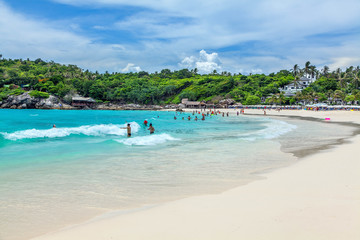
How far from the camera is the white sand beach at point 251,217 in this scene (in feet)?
14.3

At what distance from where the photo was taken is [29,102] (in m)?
96.4

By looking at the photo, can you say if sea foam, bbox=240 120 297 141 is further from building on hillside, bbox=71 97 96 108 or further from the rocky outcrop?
the rocky outcrop

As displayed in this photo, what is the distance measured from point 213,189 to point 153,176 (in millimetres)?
2393

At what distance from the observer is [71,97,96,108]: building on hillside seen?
101 metres

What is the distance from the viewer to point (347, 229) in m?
4.41

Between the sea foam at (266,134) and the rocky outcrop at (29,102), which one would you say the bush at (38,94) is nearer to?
the rocky outcrop at (29,102)

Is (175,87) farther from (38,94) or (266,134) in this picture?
(266,134)

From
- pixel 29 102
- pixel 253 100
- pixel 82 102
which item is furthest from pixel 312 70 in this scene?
pixel 29 102

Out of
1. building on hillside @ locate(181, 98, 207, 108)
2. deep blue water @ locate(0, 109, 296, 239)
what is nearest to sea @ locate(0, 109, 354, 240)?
deep blue water @ locate(0, 109, 296, 239)

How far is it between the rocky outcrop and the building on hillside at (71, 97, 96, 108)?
2684mm

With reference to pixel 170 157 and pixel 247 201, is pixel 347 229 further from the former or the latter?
pixel 170 157

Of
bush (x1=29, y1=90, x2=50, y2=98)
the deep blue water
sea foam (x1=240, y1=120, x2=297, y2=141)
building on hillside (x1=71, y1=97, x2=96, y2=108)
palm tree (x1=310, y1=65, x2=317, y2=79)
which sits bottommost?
sea foam (x1=240, y1=120, x2=297, y2=141)

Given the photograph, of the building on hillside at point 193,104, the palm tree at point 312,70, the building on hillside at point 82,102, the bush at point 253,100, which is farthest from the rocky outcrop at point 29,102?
the palm tree at point 312,70

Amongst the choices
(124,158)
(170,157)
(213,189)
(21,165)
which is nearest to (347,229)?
(213,189)
